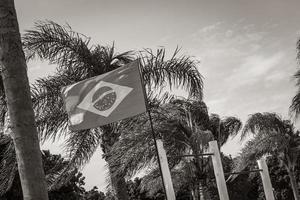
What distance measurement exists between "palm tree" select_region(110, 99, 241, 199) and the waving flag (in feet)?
12.1

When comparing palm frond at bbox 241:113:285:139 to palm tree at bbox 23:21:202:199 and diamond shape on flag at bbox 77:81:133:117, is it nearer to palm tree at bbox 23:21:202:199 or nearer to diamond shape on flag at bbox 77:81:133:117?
palm tree at bbox 23:21:202:199

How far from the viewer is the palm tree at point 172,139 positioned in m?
10.7

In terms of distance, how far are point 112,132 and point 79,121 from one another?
3873mm

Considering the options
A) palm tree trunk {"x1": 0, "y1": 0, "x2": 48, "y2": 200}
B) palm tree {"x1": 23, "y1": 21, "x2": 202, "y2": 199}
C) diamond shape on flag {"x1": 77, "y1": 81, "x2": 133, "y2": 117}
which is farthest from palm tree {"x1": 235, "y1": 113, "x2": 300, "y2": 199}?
palm tree trunk {"x1": 0, "y1": 0, "x2": 48, "y2": 200}

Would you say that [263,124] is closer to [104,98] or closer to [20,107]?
[104,98]

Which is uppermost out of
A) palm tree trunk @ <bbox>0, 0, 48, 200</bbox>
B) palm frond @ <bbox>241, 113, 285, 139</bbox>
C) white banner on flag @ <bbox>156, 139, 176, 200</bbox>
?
palm frond @ <bbox>241, 113, 285, 139</bbox>

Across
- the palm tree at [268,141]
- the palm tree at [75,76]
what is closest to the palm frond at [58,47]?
the palm tree at [75,76]

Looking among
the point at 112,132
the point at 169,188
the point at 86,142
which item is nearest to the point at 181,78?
the point at 112,132

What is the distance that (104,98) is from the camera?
21.6ft

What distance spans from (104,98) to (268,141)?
42.2 ft

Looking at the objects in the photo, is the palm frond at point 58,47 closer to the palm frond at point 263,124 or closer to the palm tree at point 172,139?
the palm tree at point 172,139

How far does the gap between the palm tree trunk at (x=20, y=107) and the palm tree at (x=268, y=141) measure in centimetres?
1314

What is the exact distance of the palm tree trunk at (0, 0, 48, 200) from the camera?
16.0 ft

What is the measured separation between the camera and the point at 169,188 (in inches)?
223
